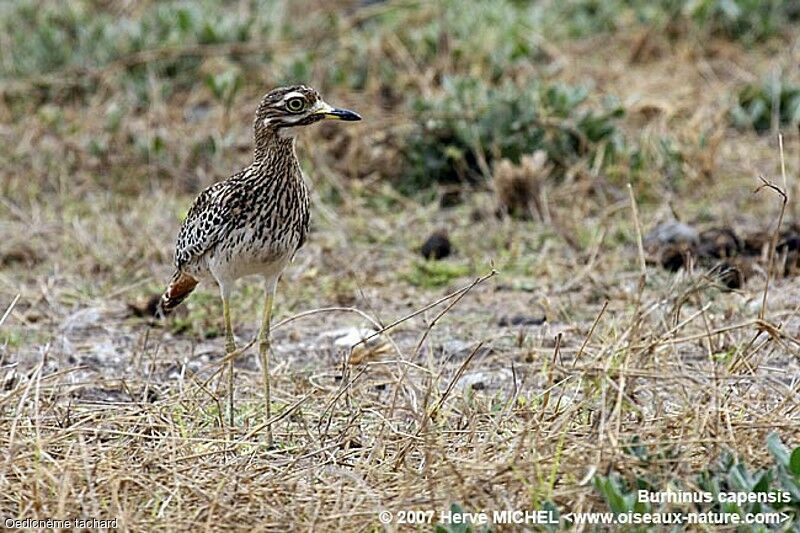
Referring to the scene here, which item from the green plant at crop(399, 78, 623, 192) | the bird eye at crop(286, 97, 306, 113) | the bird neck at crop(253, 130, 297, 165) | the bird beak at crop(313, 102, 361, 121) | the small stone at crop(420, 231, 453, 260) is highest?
the bird eye at crop(286, 97, 306, 113)

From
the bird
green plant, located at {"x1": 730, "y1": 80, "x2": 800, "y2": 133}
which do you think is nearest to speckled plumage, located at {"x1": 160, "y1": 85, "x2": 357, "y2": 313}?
the bird

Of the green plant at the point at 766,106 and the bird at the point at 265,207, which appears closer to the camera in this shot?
the bird at the point at 265,207

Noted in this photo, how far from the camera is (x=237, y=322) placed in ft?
20.5

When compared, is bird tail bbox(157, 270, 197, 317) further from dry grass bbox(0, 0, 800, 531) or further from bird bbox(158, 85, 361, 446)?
bird bbox(158, 85, 361, 446)

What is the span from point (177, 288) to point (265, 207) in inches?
31.4

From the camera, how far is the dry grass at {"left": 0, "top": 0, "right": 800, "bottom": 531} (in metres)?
3.82

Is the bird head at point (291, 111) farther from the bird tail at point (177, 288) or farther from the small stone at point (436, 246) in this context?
the small stone at point (436, 246)

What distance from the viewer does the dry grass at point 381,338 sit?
3822 millimetres

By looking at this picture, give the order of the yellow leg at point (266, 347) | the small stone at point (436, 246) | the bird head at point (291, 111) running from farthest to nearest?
the small stone at point (436, 246)
the bird head at point (291, 111)
the yellow leg at point (266, 347)

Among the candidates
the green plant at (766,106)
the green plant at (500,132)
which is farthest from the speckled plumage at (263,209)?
the green plant at (766,106)

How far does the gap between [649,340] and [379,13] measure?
20.1 feet

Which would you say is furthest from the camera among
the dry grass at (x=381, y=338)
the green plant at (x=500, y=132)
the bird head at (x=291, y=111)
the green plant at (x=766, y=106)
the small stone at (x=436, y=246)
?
the green plant at (x=766, y=106)

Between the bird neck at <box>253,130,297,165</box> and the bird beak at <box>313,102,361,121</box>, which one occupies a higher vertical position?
the bird beak at <box>313,102,361,121</box>

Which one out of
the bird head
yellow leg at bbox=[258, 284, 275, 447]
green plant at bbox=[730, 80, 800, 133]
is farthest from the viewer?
green plant at bbox=[730, 80, 800, 133]
